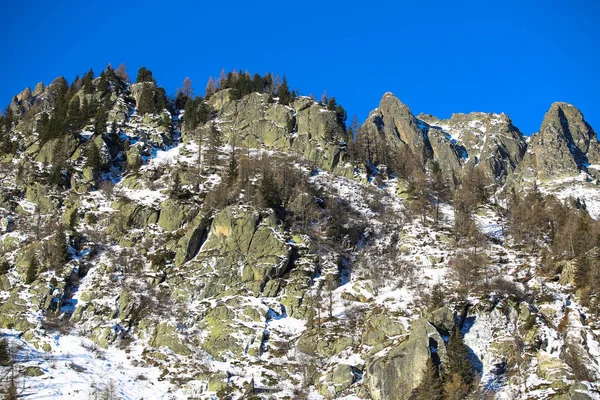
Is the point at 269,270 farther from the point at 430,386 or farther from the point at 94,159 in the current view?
the point at 94,159

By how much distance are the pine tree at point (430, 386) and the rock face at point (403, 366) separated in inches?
50.4

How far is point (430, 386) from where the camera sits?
52000 mm

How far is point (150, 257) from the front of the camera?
8412 centimetres

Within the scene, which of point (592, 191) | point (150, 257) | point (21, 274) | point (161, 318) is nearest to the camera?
point (161, 318)

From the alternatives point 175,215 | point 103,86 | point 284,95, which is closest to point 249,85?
point 284,95

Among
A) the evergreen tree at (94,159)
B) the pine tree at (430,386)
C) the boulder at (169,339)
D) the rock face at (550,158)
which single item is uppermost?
the rock face at (550,158)

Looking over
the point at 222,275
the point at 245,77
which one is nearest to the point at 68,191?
the point at 222,275

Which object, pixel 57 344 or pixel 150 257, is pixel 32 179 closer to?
pixel 150 257

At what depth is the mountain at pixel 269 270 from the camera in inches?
2362

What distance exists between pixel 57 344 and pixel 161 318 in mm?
13325

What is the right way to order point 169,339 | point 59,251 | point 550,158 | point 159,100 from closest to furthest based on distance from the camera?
point 169,339 < point 59,251 < point 159,100 < point 550,158

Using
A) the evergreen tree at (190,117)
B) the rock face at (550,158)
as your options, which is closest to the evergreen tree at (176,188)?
the evergreen tree at (190,117)

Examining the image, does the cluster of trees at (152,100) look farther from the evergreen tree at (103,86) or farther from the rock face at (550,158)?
the rock face at (550,158)

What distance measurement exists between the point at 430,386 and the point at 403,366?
529cm
